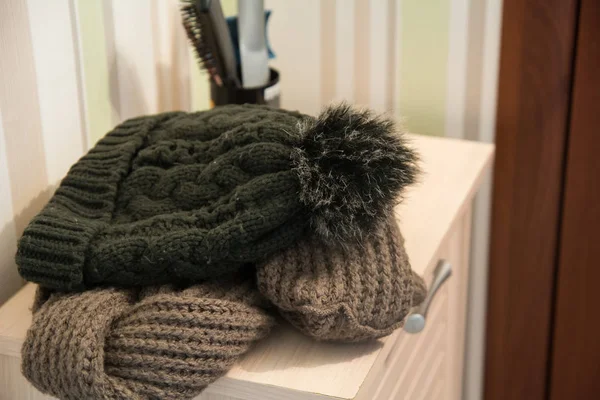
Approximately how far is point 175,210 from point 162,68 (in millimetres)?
376

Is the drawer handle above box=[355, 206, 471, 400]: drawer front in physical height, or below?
above

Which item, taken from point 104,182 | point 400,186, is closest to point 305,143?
point 400,186

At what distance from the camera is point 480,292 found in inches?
44.8

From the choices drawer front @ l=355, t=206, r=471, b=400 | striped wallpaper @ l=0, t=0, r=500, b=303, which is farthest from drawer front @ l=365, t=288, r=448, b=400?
striped wallpaper @ l=0, t=0, r=500, b=303

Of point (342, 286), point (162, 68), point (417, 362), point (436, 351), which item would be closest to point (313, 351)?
point (342, 286)

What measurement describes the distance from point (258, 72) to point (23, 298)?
1.16 ft

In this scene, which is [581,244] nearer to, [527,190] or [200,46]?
[527,190]

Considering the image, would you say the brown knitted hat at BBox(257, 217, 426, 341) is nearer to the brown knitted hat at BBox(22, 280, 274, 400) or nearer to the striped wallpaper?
the brown knitted hat at BBox(22, 280, 274, 400)

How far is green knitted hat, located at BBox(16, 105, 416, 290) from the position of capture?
0.60m

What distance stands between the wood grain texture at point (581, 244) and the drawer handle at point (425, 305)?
12.5 inches

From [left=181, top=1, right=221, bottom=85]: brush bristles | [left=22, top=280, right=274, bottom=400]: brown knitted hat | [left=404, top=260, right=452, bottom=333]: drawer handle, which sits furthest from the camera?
[left=181, top=1, right=221, bottom=85]: brush bristles

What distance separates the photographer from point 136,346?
572 millimetres

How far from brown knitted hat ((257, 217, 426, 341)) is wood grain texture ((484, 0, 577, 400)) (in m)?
0.44

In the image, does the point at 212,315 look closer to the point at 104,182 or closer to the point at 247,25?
the point at 104,182
